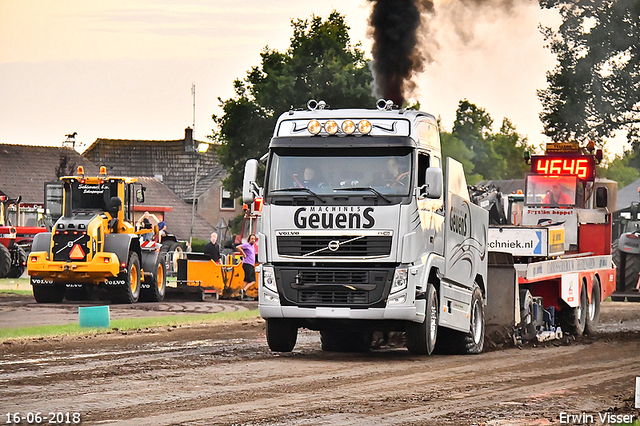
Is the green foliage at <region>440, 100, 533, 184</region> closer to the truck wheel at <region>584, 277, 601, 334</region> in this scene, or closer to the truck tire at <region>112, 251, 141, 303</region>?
the truck tire at <region>112, 251, 141, 303</region>

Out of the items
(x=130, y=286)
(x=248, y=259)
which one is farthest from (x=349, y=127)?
(x=248, y=259)

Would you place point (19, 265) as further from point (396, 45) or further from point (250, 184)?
point (250, 184)

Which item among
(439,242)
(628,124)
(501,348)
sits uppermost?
(628,124)

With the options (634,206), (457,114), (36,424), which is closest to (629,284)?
(634,206)

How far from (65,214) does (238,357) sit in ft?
44.2

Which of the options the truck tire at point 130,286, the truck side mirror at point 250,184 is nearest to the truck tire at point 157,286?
the truck tire at point 130,286

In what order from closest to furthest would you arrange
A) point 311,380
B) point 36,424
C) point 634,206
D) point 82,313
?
point 36,424
point 311,380
point 82,313
point 634,206

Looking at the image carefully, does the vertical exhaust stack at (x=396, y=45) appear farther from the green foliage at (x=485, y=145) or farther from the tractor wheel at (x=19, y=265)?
the green foliage at (x=485, y=145)

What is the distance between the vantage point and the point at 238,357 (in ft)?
49.6

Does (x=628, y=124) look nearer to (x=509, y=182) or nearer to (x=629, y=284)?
(x=629, y=284)

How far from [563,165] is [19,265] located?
70.4 ft

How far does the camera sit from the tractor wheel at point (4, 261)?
37375 mm

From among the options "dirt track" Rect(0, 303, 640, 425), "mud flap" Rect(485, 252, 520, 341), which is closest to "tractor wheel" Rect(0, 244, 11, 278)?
"dirt track" Rect(0, 303, 640, 425)

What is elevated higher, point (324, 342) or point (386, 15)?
point (386, 15)
